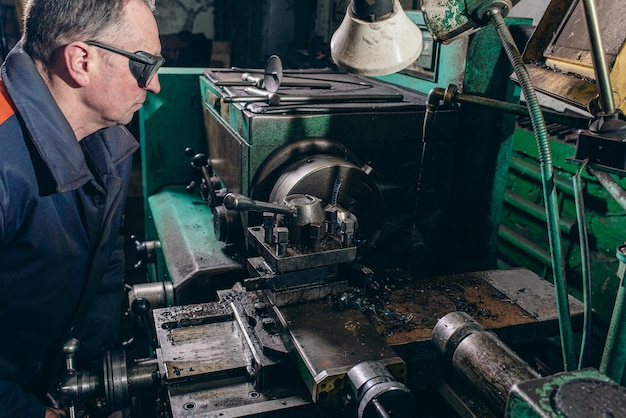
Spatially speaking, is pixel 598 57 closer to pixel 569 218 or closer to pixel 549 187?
pixel 549 187

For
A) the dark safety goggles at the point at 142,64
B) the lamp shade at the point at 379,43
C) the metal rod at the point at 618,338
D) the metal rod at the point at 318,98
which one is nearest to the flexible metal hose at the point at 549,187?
the metal rod at the point at 618,338

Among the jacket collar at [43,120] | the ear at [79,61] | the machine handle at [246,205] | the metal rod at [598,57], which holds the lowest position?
the machine handle at [246,205]

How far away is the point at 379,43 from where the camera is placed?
46.5 inches

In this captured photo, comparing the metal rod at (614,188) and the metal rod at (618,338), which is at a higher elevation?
the metal rod at (614,188)

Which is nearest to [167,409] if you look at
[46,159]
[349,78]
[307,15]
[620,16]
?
[46,159]

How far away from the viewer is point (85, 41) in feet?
4.19

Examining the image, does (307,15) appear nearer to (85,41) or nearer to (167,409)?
(85,41)

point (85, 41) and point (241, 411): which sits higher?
point (85, 41)

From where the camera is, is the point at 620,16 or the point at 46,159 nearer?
the point at 620,16

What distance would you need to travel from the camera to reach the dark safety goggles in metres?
1.32

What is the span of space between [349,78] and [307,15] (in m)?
2.22

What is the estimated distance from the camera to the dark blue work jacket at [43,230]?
1.21 metres

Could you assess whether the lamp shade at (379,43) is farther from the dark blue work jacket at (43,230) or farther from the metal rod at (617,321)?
the dark blue work jacket at (43,230)

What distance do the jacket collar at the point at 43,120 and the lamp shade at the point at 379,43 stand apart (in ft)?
2.25
